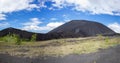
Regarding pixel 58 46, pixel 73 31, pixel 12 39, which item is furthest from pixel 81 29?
pixel 12 39

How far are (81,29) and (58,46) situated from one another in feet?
9.93

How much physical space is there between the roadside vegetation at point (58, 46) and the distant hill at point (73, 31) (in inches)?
26.5

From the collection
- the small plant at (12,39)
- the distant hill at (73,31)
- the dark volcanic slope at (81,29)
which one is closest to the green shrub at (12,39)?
the small plant at (12,39)

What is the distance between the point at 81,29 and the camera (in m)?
16.2

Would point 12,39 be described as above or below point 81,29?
below

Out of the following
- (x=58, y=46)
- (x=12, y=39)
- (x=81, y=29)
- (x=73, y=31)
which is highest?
(x=81, y=29)

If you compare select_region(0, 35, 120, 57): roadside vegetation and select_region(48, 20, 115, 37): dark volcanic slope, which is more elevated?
select_region(48, 20, 115, 37): dark volcanic slope

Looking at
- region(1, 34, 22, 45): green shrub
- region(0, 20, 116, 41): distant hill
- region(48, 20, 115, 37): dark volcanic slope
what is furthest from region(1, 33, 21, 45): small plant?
region(48, 20, 115, 37): dark volcanic slope

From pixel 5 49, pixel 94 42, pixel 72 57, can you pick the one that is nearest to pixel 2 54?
pixel 5 49

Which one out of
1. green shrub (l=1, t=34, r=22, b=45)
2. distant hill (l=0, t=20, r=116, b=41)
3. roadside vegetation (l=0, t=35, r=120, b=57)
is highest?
distant hill (l=0, t=20, r=116, b=41)

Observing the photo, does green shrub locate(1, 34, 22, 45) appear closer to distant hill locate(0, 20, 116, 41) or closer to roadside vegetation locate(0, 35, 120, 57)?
roadside vegetation locate(0, 35, 120, 57)

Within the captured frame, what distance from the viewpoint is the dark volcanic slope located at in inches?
616

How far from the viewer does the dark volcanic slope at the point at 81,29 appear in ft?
51.3

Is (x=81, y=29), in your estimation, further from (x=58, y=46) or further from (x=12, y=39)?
(x=12, y=39)
